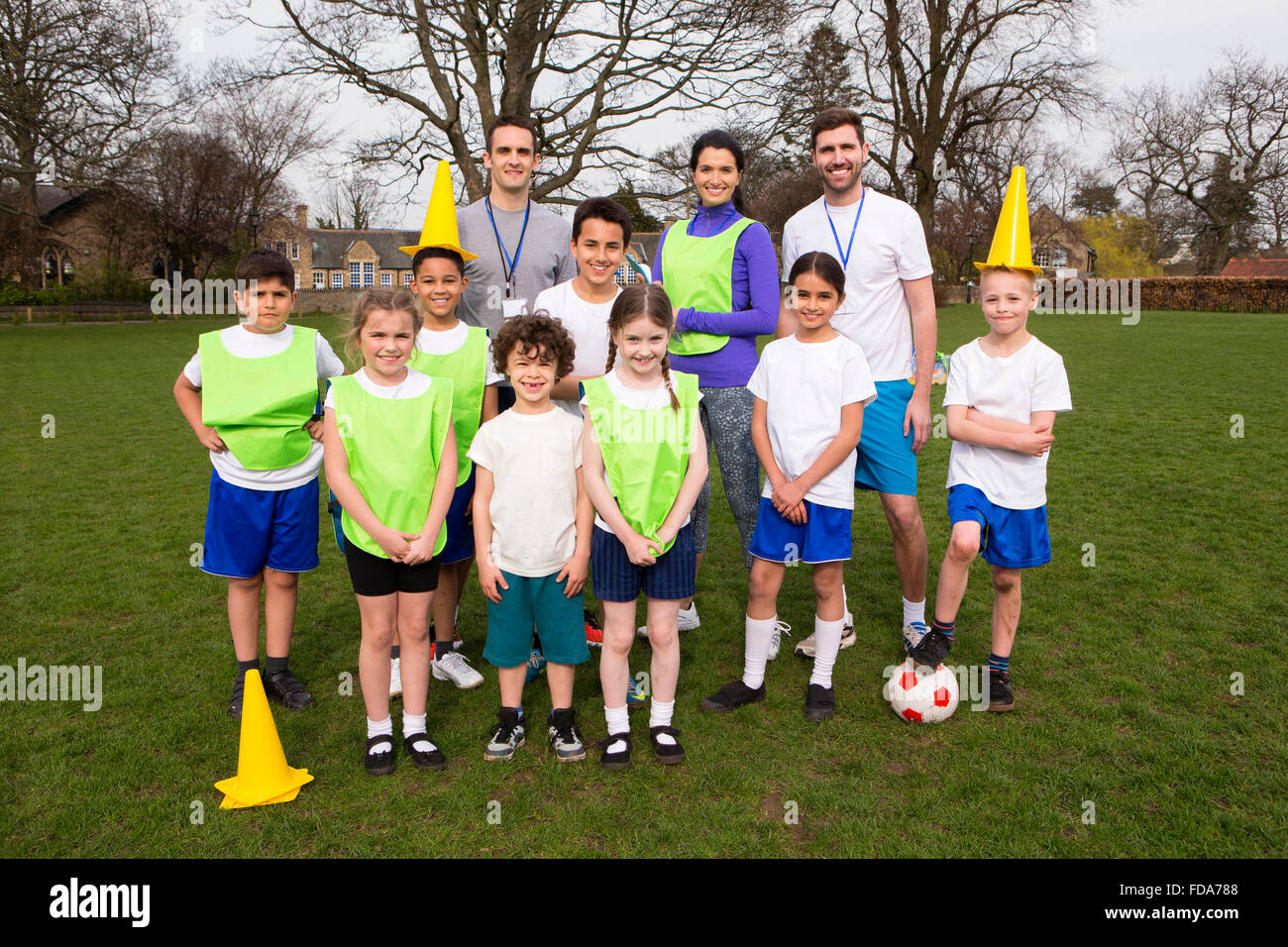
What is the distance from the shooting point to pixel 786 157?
23.6 metres

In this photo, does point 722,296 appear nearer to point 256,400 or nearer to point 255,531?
point 256,400

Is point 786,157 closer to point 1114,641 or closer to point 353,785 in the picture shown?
point 1114,641

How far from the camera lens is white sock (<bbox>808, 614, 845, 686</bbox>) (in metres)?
3.97

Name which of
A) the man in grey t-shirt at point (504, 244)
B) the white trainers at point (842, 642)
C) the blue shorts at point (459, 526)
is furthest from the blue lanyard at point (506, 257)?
the white trainers at point (842, 642)

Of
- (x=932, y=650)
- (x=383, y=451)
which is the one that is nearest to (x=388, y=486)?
(x=383, y=451)

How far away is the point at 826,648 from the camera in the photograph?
13.1 feet

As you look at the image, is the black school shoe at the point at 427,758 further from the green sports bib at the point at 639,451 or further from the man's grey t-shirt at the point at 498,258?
the man's grey t-shirt at the point at 498,258

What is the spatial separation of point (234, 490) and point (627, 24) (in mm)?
18829

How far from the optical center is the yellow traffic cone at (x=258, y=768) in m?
3.27

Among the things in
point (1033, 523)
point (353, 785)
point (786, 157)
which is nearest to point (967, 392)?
point (1033, 523)

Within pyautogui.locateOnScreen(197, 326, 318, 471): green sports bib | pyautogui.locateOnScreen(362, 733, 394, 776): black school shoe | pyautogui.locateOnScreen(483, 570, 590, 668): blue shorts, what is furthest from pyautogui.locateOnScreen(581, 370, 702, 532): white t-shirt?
pyautogui.locateOnScreen(197, 326, 318, 471): green sports bib

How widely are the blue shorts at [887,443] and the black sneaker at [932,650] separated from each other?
71 cm

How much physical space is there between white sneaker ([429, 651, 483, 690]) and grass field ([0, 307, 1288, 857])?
9 centimetres

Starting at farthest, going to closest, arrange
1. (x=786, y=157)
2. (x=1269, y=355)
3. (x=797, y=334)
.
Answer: (x=786, y=157) < (x=1269, y=355) < (x=797, y=334)
